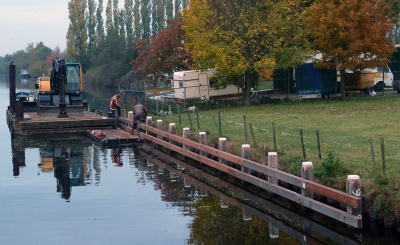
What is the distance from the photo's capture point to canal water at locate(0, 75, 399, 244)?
688 inches

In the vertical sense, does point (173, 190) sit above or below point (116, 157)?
below

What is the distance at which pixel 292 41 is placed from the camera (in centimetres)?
4934

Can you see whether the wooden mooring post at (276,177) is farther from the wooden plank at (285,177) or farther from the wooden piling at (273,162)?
the wooden piling at (273,162)

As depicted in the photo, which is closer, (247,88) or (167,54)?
(247,88)

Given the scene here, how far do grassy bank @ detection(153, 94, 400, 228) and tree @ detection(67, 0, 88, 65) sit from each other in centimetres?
7609

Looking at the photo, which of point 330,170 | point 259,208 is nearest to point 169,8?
point 259,208

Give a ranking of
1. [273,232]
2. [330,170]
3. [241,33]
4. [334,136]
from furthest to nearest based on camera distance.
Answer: [241,33] < [334,136] < [330,170] < [273,232]

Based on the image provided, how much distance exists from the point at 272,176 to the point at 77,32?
337 ft

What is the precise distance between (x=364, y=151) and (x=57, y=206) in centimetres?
915

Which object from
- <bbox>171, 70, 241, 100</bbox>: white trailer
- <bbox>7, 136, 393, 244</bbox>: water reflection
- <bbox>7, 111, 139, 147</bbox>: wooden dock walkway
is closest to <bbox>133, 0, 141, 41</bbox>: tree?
<bbox>171, 70, 241, 100</bbox>: white trailer

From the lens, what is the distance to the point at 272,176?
21.0m

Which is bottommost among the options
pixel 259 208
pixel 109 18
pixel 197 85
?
pixel 259 208

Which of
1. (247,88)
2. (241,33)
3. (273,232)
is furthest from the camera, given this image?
(247,88)

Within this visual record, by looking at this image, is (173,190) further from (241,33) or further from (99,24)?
(99,24)
